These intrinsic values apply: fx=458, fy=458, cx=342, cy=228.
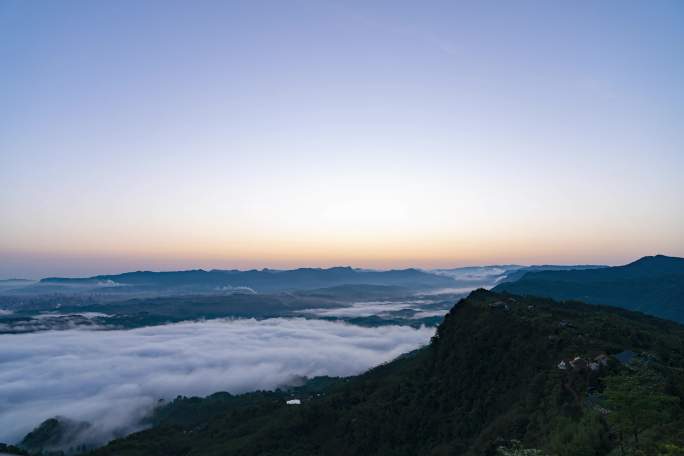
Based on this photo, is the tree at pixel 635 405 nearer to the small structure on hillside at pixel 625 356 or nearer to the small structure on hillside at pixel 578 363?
the small structure on hillside at pixel 578 363

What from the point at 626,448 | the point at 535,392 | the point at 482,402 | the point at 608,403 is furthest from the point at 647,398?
the point at 482,402

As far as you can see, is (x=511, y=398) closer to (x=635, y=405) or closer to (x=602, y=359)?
(x=602, y=359)

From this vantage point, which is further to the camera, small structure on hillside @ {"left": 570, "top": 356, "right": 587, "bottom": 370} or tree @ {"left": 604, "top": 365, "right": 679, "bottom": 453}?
small structure on hillside @ {"left": 570, "top": 356, "right": 587, "bottom": 370}

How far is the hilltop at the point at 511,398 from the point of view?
3328 cm

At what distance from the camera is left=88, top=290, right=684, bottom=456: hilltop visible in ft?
109

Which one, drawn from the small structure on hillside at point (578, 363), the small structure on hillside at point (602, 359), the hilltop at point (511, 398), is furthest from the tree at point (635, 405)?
the small structure on hillside at point (578, 363)

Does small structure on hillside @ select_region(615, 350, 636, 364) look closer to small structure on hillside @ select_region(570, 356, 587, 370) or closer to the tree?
small structure on hillside @ select_region(570, 356, 587, 370)

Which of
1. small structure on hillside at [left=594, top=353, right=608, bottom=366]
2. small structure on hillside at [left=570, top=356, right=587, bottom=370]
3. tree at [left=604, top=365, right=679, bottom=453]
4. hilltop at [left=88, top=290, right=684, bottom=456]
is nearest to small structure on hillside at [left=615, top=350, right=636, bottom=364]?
hilltop at [left=88, top=290, right=684, bottom=456]

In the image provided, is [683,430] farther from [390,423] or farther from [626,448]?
[390,423]

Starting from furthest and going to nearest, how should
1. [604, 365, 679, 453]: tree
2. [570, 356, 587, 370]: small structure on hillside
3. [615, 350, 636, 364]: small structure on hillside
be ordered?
[615, 350, 636, 364]: small structure on hillside < [570, 356, 587, 370]: small structure on hillside < [604, 365, 679, 453]: tree

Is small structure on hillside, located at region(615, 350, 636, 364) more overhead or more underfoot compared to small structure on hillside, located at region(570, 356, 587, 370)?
more overhead

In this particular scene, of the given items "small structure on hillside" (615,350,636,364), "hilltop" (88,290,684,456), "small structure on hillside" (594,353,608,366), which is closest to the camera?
"hilltop" (88,290,684,456)

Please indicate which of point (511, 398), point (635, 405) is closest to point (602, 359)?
point (511, 398)

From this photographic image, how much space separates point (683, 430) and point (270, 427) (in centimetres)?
10499
